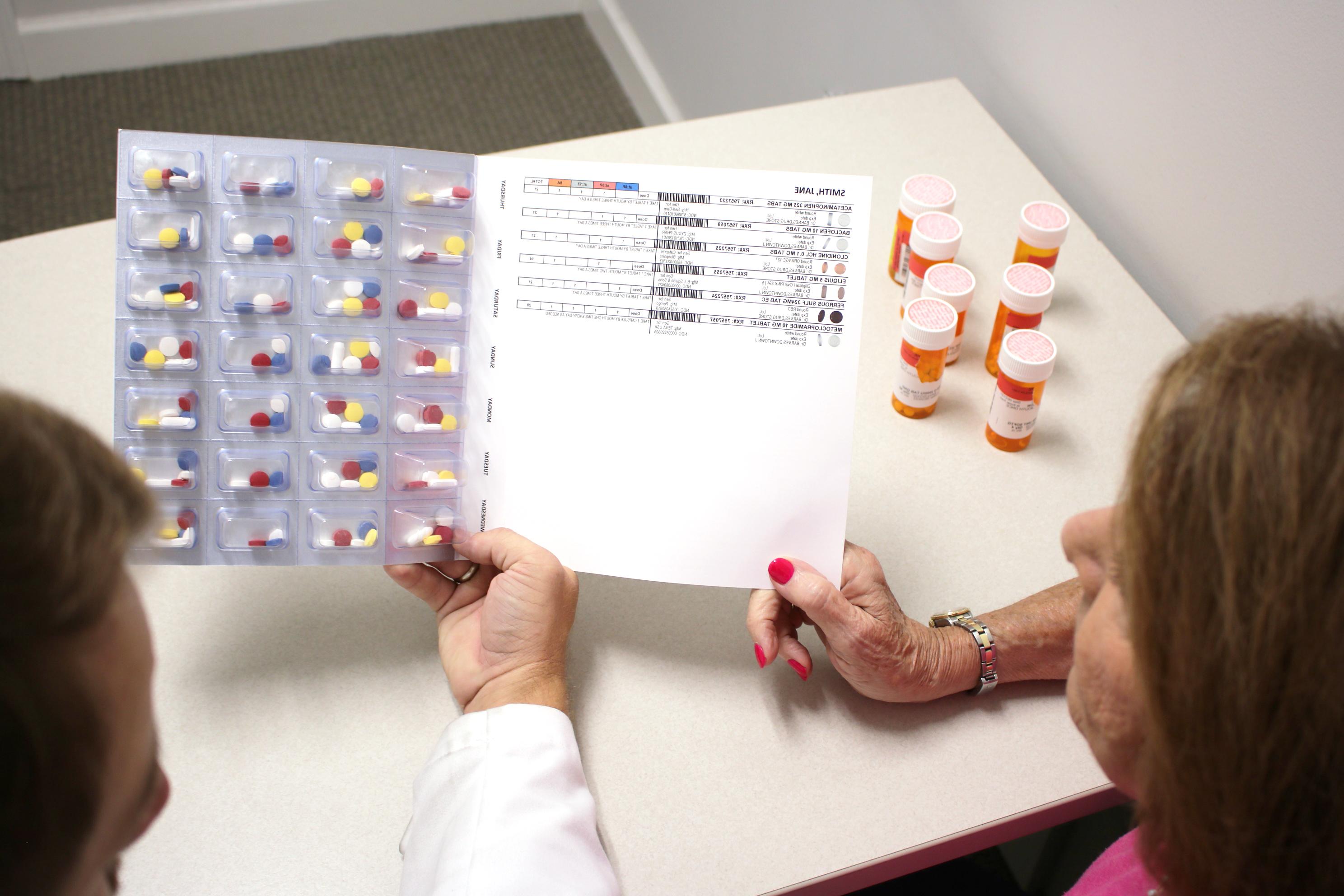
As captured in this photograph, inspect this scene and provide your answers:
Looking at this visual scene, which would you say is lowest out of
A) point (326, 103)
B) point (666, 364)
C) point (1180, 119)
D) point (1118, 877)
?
point (1118, 877)

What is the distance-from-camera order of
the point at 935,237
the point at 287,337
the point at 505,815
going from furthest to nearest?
the point at 935,237 → the point at 287,337 → the point at 505,815

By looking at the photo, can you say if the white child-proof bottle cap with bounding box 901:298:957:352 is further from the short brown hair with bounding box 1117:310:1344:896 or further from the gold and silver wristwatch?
the short brown hair with bounding box 1117:310:1344:896

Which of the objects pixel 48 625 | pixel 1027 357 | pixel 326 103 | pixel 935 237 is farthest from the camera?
pixel 326 103

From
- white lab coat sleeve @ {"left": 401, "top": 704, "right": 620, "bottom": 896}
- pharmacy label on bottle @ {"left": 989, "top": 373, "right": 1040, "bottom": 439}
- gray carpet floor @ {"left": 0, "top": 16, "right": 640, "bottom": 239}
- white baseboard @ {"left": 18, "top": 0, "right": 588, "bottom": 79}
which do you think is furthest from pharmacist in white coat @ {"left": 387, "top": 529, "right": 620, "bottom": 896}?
white baseboard @ {"left": 18, "top": 0, "right": 588, "bottom": 79}

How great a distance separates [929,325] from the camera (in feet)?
3.34

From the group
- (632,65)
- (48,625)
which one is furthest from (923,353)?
(632,65)

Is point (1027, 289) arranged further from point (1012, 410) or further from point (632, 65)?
point (632, 65)

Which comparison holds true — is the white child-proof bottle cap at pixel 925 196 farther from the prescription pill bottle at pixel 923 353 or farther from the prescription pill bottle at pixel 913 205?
the prescription pill bottle at pixel 923 353

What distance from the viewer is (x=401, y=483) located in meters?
0.86

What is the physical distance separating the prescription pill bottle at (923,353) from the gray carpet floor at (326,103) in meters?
1.67

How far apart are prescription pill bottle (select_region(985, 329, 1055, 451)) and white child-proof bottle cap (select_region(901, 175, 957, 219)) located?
0.65 feet

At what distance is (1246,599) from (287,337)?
73 cm

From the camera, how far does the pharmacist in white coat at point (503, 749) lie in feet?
2.33

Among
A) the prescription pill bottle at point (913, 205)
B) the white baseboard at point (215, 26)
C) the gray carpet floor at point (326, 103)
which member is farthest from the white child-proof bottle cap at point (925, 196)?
the white baseboard at point (215, 26)
